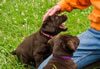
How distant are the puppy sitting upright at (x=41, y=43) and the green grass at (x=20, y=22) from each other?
19cm

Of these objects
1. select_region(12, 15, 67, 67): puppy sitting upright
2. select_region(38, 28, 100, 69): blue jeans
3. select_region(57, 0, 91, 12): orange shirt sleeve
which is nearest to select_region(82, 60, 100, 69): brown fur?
select_region(38, 28, 100, 69): blue jeans

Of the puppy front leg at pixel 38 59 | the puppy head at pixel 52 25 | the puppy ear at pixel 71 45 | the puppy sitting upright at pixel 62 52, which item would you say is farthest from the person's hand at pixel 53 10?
the puppy ear at pixel 71 45

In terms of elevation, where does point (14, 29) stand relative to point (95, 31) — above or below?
below

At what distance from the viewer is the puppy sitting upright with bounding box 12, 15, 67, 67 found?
166 inches

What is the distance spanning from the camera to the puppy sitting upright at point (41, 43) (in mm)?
4207

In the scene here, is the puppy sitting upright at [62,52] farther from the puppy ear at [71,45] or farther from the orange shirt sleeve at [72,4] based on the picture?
the orange shirt sleeve at [72,4]

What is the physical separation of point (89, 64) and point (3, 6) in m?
3.14

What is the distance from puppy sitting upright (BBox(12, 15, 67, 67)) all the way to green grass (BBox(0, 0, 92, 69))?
0.64 feet

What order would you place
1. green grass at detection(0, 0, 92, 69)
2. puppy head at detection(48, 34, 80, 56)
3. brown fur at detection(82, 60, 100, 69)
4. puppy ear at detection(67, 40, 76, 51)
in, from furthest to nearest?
1. green grass at detection(0, 0, 92, 69)
2. brown fur at detection(82, 60, 100, 69)
3. puppy head at detection(48, 34, 80, 56)
4. puppy ear at detection(67, 40, 76, 51)

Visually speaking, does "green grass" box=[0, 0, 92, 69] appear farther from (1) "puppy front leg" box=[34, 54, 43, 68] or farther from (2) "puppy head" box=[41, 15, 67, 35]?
(2) "puppy head" box=[41, 15, 67, 35]

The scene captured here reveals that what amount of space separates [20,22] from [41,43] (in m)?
1.70

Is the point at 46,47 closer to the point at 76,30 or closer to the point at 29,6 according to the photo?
the point at 76,30

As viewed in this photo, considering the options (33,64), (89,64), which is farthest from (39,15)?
(89,64)

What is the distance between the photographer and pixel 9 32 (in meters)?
5.23
